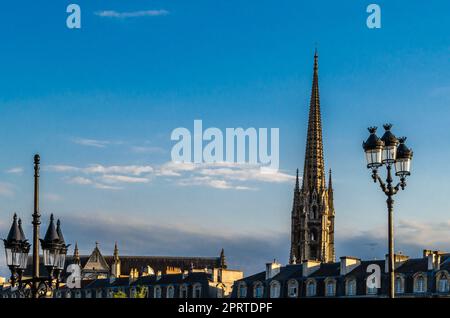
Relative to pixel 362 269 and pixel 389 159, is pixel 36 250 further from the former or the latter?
pixel 362 269

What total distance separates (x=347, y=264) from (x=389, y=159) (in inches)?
2584

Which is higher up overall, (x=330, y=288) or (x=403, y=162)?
(x=403, y=162)

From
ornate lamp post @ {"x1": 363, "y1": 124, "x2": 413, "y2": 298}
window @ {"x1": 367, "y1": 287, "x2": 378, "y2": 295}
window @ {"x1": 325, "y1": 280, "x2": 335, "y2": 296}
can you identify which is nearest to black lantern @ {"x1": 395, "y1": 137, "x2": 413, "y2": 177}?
ornate lamp post @ {"x1": 363, "y1": 124, "x2": 413, "y2": 298}

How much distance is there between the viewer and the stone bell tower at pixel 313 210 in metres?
172

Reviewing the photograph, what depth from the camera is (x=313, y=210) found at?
176m

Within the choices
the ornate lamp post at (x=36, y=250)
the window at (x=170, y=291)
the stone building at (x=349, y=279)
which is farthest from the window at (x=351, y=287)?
the ornate lamp post at (x=36, y=250)

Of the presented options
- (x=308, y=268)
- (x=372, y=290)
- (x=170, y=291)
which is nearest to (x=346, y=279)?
(x=372, y=290)

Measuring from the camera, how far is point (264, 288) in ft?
309

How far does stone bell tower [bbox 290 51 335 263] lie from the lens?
564ft

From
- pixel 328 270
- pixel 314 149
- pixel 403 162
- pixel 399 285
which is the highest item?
pixel 314 149

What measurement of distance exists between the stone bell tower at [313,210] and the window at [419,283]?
279ft

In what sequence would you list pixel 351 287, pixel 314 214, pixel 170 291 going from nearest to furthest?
pixel 351 287, pixel 170 291, pixel 314 214

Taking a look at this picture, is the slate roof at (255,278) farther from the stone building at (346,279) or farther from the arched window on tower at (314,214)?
the arched window on tower at (314,214)
